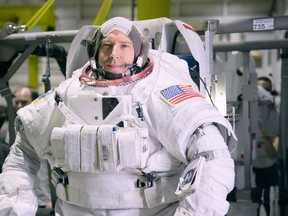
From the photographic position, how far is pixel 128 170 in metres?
1.50

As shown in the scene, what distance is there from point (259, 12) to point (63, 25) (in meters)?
3.36

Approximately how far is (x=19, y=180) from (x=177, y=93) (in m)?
0.70

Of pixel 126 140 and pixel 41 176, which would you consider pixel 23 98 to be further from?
pixel 126 140

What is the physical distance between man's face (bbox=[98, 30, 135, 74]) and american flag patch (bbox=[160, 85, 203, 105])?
0.62 feet

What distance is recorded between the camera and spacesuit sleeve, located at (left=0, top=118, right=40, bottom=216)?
5.40ft

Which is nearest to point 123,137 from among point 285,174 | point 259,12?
point 285,174

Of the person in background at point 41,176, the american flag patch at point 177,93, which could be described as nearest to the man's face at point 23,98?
the person in background at point 41,176

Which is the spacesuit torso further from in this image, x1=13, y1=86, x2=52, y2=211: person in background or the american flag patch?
x1=13, y1=86, x2=52, y2=211: person in background

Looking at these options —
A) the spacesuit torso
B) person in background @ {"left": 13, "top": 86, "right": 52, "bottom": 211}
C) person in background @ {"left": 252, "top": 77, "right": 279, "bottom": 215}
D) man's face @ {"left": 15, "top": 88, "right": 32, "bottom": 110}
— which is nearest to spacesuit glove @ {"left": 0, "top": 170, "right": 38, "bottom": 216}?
the spacesuit torso

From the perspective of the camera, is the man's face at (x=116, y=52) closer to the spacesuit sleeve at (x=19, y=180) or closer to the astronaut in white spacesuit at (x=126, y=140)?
the astronaut in white spacesuit at (x=126, y=140)

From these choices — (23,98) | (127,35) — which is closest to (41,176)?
(23,98)

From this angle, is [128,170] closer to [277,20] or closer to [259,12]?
[277,20]

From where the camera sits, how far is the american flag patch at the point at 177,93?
4.86 ft

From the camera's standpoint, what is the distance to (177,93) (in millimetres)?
1509
